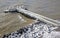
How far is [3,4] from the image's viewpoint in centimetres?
638

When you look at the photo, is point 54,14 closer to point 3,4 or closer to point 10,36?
point 10,36

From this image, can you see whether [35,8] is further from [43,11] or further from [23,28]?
[23,28]

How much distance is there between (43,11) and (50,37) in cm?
217

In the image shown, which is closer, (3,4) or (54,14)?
(54,14)

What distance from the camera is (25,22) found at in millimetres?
4336

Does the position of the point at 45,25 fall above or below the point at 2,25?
above

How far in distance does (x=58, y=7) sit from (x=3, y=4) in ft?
8.12

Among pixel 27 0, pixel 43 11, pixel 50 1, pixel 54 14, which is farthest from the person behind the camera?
pixel 27 0

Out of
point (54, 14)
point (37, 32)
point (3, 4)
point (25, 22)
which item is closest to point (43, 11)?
point (54, 14)

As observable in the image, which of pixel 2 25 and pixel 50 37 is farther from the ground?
pixel 50 37

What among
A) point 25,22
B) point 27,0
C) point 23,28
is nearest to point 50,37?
point 23,28

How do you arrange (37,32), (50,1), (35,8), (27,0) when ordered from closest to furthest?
(37,32) < (35,8) < (50,1) < (27,0)

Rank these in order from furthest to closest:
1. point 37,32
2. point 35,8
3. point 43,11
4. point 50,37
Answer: point 35,8, point 43,11, point 37,32, point 50,37

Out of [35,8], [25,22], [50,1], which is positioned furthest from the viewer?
[50,1]
